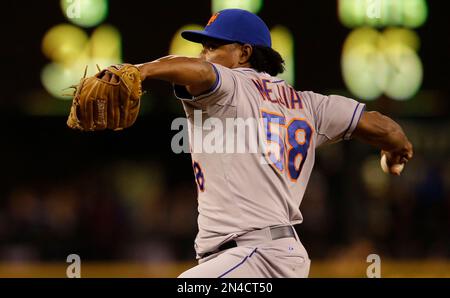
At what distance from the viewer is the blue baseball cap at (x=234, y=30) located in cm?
327

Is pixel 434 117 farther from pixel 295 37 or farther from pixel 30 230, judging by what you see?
pixel 30 230

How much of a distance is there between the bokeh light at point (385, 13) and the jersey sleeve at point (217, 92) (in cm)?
293

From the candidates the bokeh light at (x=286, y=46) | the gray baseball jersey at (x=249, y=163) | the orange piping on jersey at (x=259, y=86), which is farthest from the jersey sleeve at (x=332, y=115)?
the bokeh light at (x=286, y=46)

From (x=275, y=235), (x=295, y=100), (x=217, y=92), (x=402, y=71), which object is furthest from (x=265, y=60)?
(x=402, y=71)

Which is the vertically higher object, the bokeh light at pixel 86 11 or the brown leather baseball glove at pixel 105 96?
the bokeh light at pixel 86 11

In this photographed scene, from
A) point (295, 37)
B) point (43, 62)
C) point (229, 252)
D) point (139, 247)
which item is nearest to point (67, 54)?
point (43, 62)

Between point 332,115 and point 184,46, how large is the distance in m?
2.46

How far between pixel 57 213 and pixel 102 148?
0.99 m

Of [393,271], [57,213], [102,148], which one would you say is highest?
[102,148]

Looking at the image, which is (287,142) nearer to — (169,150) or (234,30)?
(234,30)

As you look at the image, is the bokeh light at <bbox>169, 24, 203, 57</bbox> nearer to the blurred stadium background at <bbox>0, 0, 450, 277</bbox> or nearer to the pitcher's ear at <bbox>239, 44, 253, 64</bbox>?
the blurred stadium background at <bbox>0, 0, 450, 277</bbox>

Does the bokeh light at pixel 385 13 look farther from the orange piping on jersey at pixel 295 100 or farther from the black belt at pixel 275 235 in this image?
the black belt at pixel 275 235

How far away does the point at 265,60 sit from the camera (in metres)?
3.35

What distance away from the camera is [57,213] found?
289 inches
